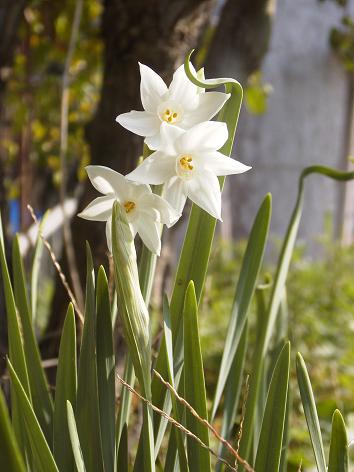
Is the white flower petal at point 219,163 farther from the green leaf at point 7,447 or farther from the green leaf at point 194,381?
the green leaf at point 7,447

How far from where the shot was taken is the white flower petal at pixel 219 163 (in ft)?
1.87

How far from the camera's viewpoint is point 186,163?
569 millimetres

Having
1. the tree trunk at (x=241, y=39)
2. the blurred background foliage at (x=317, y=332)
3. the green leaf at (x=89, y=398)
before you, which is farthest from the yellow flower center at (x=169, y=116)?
the tree trunk at (x=241, y=39)

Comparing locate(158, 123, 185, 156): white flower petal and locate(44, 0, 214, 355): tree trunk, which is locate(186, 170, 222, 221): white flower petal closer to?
locate(158, 123, 185, 156): white flower petal

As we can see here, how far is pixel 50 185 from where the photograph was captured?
10.1ft

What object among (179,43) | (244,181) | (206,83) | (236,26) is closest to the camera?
(206,83)

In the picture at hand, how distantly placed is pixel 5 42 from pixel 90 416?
117 cm

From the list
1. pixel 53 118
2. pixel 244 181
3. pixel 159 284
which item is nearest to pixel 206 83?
pixel 159 284

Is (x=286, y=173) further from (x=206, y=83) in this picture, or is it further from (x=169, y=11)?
(x=206, y=83)

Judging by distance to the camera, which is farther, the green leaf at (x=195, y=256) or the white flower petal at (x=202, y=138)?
the green leaf at (x=195, y=256)

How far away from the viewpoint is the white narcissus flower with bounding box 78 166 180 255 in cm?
58

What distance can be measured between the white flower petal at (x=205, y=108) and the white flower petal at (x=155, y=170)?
5cm

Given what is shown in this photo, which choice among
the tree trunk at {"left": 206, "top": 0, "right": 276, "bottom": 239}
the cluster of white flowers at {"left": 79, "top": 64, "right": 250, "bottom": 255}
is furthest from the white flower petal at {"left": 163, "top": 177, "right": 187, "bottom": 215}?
the tree trunk at {"left": 206, "top": 0, "right": 276, "bottom": 239}

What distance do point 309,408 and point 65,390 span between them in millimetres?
238
